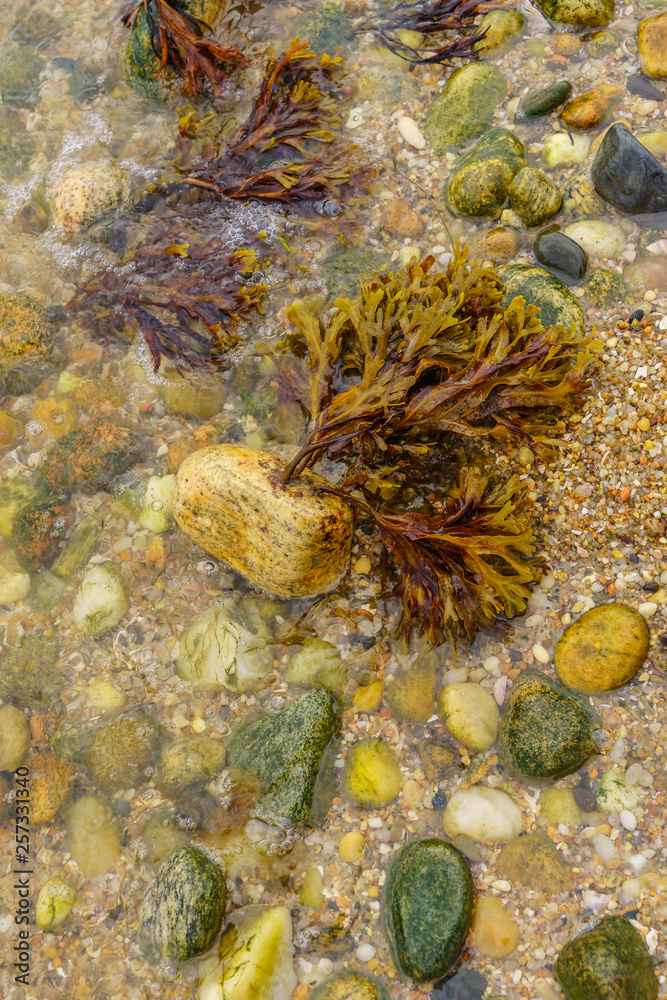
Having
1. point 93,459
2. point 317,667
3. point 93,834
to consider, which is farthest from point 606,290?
point 93,834

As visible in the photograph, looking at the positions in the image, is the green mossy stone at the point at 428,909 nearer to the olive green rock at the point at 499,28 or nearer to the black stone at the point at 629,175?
the black stone at the point at 629,175

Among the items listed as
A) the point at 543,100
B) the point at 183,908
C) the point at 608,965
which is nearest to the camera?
the point at 608,965

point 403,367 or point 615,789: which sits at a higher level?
point 403,367

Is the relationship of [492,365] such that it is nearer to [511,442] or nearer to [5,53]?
[511,442]

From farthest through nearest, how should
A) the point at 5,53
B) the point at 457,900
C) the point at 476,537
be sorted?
the point at 5,53 → the point at 476,537 → the point at 457,900

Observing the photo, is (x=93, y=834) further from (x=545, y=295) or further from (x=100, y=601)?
(x=545, y=295)

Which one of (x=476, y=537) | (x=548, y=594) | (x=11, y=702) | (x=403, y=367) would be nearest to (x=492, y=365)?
(x=403, y=367)
